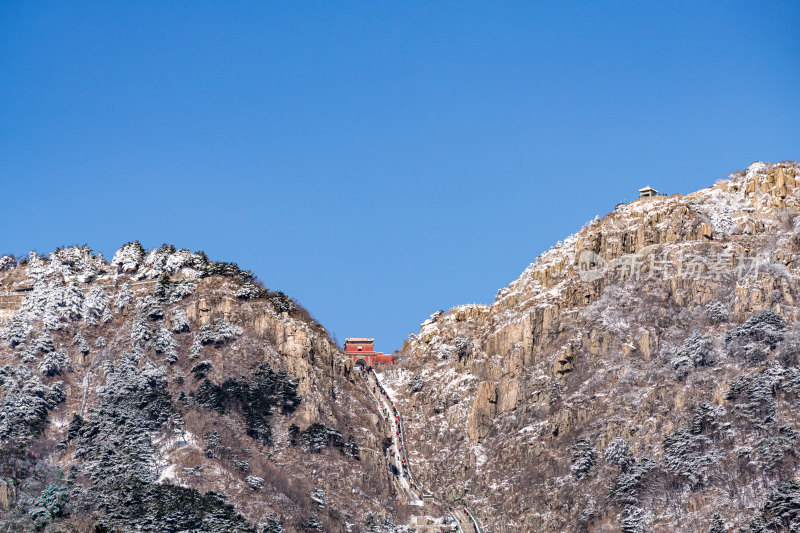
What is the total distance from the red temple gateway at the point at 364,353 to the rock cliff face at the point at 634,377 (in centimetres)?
320

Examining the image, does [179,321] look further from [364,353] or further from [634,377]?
[634,377]

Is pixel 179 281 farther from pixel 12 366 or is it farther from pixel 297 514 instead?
pixel 297 514

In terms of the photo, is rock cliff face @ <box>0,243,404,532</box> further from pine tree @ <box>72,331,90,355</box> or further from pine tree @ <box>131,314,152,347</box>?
pine tree @ <box>72,331,90,355</box>

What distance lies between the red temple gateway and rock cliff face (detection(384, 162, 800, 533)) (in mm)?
3197

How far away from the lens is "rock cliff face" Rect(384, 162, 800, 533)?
128375mm

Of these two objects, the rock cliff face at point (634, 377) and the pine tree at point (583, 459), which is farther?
the pine tree at point (583, 459)

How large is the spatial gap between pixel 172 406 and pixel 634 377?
48.2m

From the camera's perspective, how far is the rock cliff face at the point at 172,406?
127 metres

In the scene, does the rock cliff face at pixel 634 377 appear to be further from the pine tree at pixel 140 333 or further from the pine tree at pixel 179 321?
the pine tree at pixel 140 333
